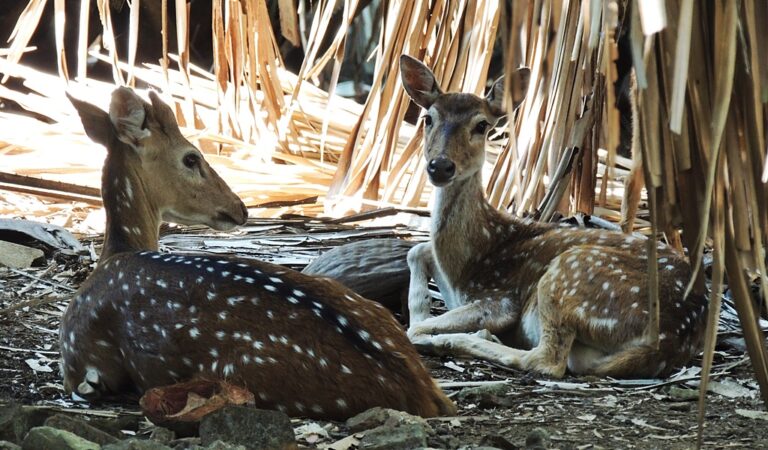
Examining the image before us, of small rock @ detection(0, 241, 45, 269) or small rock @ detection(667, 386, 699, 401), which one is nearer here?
small rock @ detection(667, 386, 699, 401)

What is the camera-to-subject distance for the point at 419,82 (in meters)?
6.21

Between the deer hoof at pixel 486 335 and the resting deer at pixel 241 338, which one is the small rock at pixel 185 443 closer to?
the resting deer at pixel 241 338

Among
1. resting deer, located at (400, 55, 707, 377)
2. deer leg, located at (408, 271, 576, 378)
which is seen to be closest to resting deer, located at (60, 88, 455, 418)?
deer leg, located at (408, 271, 576, 378)

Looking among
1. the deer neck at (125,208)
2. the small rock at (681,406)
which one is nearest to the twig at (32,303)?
the deer neck at (125,208)

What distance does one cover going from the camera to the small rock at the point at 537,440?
10.7 feet

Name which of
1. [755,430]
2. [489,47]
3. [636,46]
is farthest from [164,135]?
[636,46]

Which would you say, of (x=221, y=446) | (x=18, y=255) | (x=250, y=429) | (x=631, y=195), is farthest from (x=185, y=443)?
(x=18, y=255)

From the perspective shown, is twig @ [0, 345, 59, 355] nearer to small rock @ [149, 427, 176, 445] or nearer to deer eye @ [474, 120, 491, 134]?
small rock @ [149, 427, 176, 445]

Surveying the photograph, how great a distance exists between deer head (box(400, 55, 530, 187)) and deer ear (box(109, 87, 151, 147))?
1.52 m

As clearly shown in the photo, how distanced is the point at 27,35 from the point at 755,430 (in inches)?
192

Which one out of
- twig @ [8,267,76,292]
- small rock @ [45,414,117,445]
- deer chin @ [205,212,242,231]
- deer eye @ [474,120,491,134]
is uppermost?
deer eye @ [474,120,491,134]

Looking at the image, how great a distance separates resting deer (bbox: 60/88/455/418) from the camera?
12.1 ft

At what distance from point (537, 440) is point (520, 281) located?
245 centimetres

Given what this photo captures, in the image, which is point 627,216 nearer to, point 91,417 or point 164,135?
point 164,135
